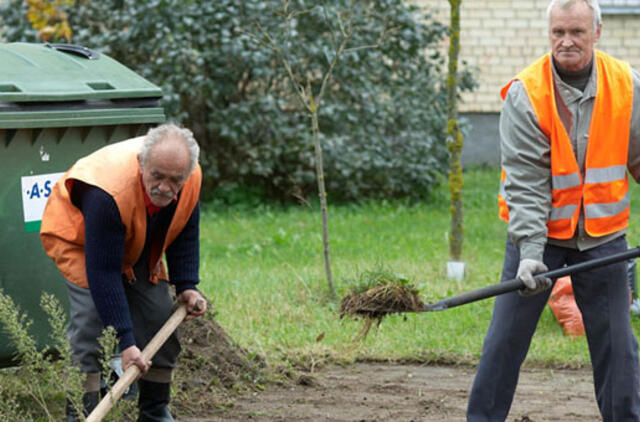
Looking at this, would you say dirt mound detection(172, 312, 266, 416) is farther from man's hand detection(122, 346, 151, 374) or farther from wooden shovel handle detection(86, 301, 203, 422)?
man's hand detection(122, 346, 151, 374)

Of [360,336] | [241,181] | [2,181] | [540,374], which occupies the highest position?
[2,181]

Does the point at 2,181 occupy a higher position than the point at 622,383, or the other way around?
the point at 2,181

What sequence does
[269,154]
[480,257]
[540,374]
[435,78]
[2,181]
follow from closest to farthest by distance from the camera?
1. [2,181]
2. [540,374]
3. [480,257]
4. [269,154]
5. [435,78]

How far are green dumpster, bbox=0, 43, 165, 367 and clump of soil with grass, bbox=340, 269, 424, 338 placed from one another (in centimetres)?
137

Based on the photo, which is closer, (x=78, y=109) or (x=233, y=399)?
(x=78, y=109)

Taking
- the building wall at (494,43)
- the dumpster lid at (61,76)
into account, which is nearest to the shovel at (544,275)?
the dumpster lid at (61,76)

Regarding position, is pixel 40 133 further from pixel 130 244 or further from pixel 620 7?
pixel 620 7

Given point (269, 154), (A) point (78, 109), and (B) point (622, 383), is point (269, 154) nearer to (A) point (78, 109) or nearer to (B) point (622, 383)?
(A) point (78, 109)

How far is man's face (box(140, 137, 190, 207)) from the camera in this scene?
360 cm

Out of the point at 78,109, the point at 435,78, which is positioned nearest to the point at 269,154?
the point at 435,78

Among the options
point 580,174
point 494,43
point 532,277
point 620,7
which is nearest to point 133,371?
point 532,277

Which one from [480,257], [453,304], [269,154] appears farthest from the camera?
[269,154]

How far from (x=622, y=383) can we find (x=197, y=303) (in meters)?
1.67

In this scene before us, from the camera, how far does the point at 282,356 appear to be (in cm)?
581
